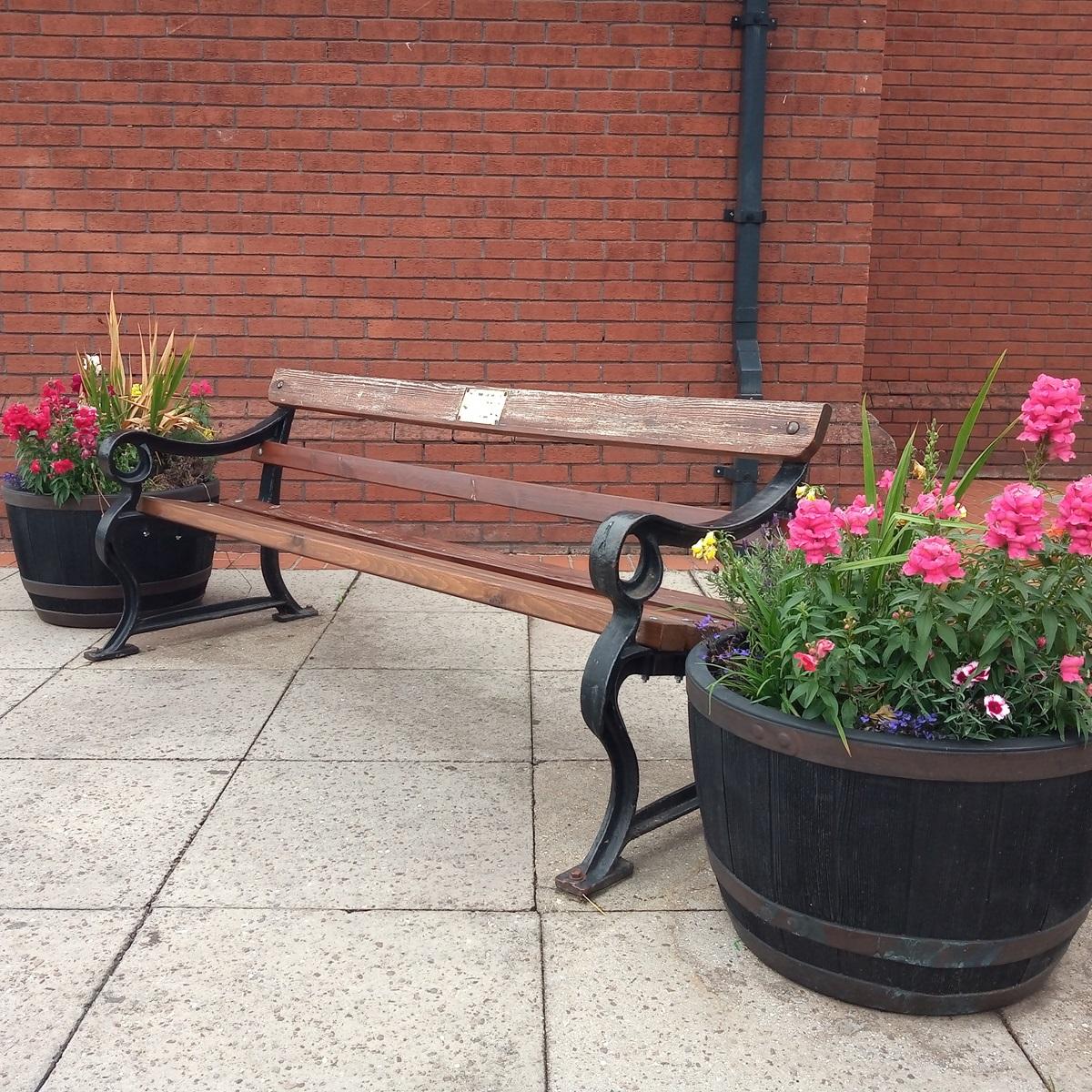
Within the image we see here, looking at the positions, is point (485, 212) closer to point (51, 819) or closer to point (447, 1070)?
point (51, 819)

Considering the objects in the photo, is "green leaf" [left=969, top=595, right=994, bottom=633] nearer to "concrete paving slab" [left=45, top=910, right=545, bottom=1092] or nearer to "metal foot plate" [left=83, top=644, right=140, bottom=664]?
"concrete paving slab" [left=45, top=910, right=545, bottom=1092]

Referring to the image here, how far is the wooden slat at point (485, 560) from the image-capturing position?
10.3 feet

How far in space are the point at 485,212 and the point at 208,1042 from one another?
15.2 feet

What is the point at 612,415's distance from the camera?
3584 millimetres

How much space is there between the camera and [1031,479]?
2.26m

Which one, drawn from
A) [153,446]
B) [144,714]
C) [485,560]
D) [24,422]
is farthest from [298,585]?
[485,560]

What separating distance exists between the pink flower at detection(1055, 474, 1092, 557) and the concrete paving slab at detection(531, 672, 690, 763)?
1742 mm

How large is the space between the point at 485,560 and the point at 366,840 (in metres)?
1.19

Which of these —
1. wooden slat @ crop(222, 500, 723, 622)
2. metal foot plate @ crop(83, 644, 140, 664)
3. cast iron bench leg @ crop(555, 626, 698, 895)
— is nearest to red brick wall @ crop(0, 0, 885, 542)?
wooden slat @ crop(222, 500, 723, 622)

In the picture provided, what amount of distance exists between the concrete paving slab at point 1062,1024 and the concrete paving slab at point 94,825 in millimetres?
1945

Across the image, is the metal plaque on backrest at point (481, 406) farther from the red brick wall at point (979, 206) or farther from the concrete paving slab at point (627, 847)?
the red brick wall at point (979, 206)

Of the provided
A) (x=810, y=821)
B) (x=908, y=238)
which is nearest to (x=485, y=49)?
(x=908, y=238)

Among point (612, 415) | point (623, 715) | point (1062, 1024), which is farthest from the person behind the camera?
point (623, 715)

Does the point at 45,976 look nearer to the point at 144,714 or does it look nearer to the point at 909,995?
the point at 144,714
